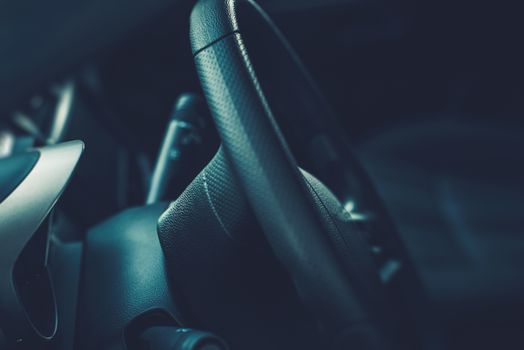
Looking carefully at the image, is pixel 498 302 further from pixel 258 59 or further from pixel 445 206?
pixel 258 59

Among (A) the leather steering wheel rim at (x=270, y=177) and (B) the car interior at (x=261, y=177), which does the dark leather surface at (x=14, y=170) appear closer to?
(B) the car interior at (x=261, y=177)

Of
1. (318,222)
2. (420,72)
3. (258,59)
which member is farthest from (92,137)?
(420,72)

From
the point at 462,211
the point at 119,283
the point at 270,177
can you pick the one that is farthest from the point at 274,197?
the point at 462,211

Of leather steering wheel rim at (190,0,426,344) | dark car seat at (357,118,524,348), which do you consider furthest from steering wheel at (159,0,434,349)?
dark car seat at (357,118,524,348)

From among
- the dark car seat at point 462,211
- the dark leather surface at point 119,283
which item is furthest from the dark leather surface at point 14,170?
the dark car seat at point 462,211

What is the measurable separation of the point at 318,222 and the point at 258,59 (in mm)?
338

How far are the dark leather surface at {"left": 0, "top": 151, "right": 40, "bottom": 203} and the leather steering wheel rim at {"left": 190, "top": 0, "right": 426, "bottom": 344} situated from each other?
0.23 metres

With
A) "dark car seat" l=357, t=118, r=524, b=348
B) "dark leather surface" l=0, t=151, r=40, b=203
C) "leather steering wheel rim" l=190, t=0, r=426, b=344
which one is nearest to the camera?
"leather steering wheel rim" l=190, t=0, r=426, b=344

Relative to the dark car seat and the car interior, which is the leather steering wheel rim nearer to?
the car interior

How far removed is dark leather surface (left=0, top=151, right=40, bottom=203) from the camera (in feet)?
1.67

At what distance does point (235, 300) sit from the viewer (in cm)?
51

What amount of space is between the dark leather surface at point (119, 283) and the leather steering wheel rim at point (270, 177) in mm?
212

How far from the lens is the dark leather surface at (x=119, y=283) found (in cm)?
53

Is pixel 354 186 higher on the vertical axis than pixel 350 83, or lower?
higher
